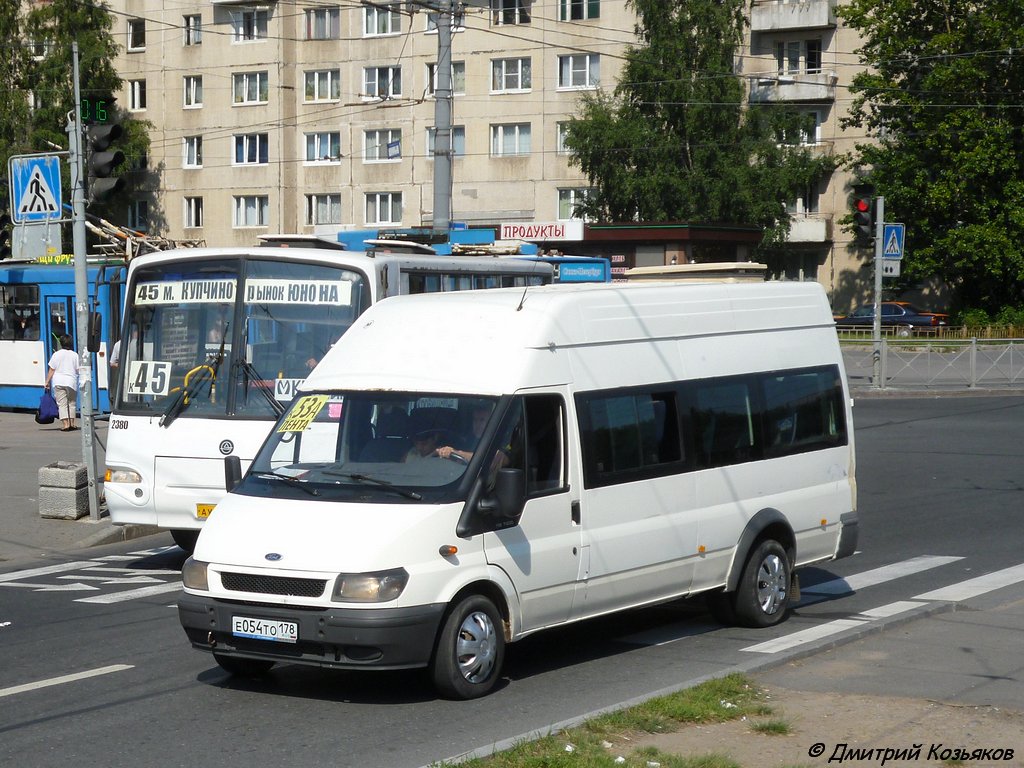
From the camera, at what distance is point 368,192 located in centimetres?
6488

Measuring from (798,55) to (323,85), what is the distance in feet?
69.6

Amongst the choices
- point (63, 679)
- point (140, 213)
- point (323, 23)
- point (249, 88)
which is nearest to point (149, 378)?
point (63, 679)

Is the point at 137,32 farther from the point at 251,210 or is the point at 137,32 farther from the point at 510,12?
the point at 510,12

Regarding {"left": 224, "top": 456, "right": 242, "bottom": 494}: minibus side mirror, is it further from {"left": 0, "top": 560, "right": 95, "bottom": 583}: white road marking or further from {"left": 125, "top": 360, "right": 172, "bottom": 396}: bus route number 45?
{"left": 0, "top": 560, "right": 95, "bottom": 583}: white road marking

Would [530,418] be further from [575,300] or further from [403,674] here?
[403,674]

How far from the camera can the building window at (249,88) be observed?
215ft

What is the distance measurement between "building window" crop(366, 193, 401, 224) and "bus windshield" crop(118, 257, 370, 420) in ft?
170

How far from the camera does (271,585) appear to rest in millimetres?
7621

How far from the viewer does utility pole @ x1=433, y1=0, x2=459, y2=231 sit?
2359 cm

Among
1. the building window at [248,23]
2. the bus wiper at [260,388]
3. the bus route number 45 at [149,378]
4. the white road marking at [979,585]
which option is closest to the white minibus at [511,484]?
the white road marking at [979,585]

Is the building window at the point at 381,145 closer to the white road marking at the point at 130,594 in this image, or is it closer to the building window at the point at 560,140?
the building window at the point at 560,140

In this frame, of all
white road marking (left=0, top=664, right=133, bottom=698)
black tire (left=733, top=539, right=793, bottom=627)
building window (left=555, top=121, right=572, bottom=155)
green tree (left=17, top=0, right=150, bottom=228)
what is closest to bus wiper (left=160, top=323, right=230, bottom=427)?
white road marking (left=0, top=664, right=133, bottom=698)

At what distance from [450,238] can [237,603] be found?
1510cm

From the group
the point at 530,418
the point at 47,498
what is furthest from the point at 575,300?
the point at 47,498
